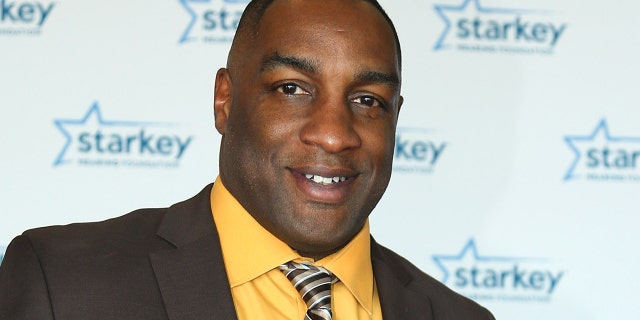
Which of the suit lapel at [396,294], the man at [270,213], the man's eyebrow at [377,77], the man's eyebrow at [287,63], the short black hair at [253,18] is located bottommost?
Answer: the suit lapel at [396,294]

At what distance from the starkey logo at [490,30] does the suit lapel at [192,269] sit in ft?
4.65

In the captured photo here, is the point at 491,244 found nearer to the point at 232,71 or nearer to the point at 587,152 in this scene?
the point at 587,152

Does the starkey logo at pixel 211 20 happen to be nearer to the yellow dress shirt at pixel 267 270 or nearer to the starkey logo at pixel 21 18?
the starkey logo at pixel 21 18

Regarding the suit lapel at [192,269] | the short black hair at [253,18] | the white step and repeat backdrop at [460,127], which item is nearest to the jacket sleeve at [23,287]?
the suit lapel at [192,269]

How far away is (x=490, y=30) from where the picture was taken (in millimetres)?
3160

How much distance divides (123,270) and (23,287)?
17 centimetres

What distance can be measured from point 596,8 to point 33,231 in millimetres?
2033

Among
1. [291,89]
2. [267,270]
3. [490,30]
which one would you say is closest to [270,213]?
[267,270]

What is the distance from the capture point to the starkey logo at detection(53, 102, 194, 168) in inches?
117

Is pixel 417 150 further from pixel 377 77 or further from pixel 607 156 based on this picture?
pixel 377 77

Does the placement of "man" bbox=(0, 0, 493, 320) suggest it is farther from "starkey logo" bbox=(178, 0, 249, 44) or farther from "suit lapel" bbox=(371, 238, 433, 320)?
"starkey logo" bbox=(178, 0, 249, 44)

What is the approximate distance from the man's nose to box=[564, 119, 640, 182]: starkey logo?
152cm

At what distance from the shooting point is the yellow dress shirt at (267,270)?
6.18 feet

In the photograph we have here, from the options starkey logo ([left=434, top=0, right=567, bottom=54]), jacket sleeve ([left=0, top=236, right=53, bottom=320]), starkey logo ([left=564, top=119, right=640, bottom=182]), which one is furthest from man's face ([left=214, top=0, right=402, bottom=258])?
starkey logo ([left=564, top=119, right=640, bottom=182])
